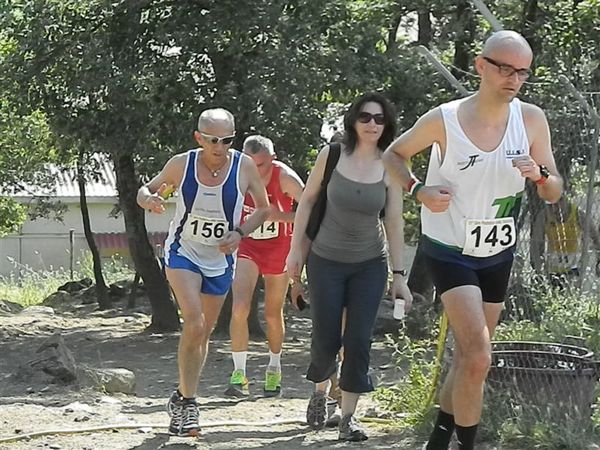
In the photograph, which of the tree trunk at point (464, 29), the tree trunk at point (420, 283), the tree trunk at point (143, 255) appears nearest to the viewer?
the tree trunk at point (464, 29)

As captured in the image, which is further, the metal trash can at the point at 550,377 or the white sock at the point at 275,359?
the white sock at the point at 275,359

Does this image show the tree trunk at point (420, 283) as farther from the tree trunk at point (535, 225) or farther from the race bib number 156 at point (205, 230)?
the race bib number 156 at point (205, 230)

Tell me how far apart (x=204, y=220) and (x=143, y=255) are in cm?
1036

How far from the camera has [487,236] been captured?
17.7 feet

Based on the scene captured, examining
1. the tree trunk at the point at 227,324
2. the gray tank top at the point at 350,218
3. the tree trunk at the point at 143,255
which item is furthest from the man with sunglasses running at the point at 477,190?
the tree trunk at the point at 143,255

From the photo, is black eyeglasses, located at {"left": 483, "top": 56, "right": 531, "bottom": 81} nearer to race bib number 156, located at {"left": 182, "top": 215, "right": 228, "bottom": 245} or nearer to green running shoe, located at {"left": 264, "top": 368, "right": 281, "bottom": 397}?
race bib number 156, located at {"left": 182, "top": 215, "right": 228, "bottom": 245}

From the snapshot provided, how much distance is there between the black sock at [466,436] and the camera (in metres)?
5.49

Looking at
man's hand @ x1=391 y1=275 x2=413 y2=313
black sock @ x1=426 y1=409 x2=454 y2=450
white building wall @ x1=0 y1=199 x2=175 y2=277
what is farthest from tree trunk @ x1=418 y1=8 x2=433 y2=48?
→ white building wall @ x1=0 y1=199 x2=175 y2=277

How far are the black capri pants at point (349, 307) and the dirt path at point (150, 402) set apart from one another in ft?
1.41

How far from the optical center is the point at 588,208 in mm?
8062

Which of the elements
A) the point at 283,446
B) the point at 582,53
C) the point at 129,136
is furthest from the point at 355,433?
the point at 129,136

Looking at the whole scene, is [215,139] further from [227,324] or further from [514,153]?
[227,324]

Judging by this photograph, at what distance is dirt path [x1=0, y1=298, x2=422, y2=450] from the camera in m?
6.95

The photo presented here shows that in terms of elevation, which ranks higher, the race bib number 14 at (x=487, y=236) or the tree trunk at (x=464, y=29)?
the tree trunk at (x=464, y=29)
